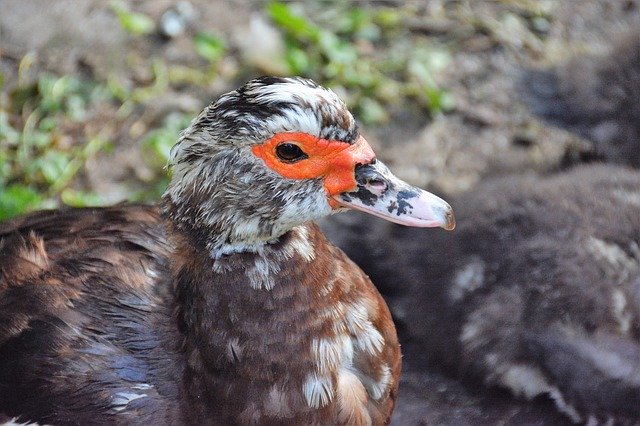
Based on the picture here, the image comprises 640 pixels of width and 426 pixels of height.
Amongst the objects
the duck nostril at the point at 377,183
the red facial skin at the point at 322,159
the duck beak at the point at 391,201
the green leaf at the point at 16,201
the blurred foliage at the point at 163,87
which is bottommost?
the green leaf at the point at 16,201

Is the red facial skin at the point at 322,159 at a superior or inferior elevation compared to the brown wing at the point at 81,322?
superior

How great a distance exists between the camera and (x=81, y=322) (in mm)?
2133

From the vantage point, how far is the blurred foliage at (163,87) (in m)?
3.59

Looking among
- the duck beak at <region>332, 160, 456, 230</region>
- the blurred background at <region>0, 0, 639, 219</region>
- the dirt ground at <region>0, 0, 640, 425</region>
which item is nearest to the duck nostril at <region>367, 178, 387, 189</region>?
the duck beak at <region>332, 160, 456, 230</region>

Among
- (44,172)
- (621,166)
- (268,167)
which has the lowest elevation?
(44,172)

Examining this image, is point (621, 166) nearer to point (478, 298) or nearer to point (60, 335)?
point (478, 298)

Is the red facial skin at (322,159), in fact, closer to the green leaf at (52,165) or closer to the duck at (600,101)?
the duck at (600,101)

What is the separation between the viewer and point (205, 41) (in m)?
4.06

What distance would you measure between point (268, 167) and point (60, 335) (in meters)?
0.69

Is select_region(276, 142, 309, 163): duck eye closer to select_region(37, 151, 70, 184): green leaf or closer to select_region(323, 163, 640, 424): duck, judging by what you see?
select_region(323, 163, 640, 424): duck

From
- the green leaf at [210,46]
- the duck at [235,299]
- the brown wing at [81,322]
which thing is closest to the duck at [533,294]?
the duck at [235,299]

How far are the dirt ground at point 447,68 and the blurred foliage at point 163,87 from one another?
3 cm

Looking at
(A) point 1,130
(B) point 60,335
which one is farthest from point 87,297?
(A) point 1,130

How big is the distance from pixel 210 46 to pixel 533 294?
2053 millimetres
